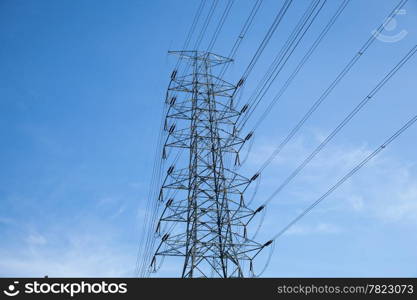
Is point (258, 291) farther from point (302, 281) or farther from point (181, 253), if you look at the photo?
point (181, 253)

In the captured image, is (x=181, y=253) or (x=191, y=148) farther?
(x=191, y=148)

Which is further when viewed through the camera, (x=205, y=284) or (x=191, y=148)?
Answer: (x=191, y=148)

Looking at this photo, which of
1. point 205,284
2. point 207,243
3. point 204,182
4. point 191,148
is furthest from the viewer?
point 191,148

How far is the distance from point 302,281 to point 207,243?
23.9 ft

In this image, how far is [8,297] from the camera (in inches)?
401

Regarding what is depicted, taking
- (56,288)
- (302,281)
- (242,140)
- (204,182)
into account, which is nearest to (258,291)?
(302,281)

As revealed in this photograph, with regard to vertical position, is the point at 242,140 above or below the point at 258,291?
above

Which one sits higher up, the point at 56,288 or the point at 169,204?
the point at 169,204

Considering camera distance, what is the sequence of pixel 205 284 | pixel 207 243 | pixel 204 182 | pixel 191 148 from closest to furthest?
pixel 205 284 < pixel 207 243 < pixel 204 182 < pixel 191 148

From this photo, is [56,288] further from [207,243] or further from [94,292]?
[207,243]

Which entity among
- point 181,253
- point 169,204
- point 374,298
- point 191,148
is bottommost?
point 374,298

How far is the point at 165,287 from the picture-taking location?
33.0ft

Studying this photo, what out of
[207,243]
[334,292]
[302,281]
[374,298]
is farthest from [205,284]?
[207,243]

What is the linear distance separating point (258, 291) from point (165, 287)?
7.52 feet
